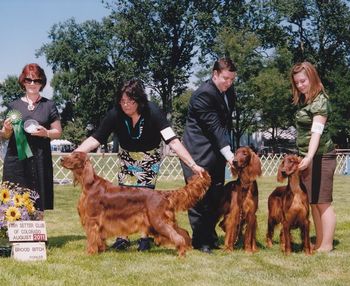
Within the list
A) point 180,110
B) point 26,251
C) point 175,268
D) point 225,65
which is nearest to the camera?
point 175,268

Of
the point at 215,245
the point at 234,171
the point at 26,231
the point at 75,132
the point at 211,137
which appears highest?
the point at 75,132

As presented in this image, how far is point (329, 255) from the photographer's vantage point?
4.64 meters

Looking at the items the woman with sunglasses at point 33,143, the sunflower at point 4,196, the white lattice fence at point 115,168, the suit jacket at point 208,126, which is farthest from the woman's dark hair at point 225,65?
the white lattice fence at point 115,168

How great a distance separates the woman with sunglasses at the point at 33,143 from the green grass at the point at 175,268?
645 millimetres

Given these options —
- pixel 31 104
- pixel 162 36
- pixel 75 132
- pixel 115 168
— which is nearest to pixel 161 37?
pixel 162 36

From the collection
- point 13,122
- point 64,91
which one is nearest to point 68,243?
point 13,122

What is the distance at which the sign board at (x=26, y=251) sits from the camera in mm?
4242

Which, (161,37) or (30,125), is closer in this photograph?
(30,125)

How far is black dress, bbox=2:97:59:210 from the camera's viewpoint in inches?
185

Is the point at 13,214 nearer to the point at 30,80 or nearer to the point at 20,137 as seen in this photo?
the point at 20,137

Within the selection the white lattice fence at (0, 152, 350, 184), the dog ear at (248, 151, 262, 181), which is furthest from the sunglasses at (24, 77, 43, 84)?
the white lattice fence at (0, 152, 350, 184)

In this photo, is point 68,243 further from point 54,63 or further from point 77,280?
point 54,63

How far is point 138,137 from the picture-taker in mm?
4621

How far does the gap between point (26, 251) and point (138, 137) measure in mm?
1347
